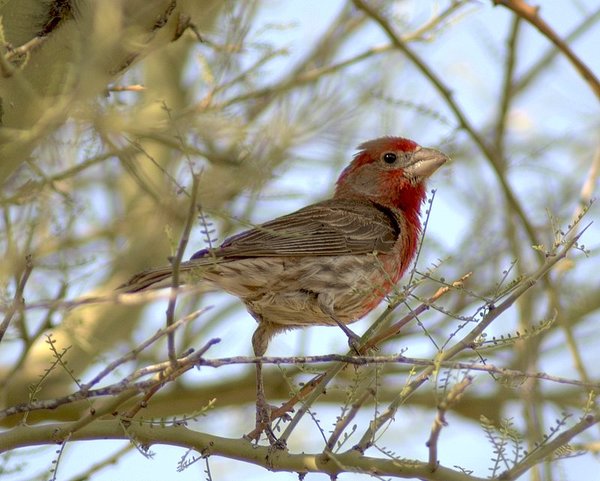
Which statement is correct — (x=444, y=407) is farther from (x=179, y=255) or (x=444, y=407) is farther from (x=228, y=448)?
(x=228, y=448)

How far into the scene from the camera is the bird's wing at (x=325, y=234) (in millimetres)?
5980

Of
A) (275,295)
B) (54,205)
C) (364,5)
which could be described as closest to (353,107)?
(364,5)

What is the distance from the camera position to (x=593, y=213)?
8.20 meters

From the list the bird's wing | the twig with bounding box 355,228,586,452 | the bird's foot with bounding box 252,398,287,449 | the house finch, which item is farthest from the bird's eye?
the twig with bounding box 355,228,586,452

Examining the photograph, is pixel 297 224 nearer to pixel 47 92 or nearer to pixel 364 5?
pixel 364 5

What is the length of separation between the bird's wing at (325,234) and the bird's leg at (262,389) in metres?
0.58

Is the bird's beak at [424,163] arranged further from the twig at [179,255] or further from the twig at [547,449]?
the twig at [179,255]

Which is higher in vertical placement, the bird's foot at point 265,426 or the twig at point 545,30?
the twig at point 545,30

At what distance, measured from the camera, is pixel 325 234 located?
6.57 metres

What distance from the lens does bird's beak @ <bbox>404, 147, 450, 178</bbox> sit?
24.0ft

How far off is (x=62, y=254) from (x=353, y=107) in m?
2.10

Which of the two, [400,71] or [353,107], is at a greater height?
[400,71]

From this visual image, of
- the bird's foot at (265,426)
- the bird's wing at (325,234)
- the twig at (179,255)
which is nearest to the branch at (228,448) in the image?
the bird's foot at (265,426)

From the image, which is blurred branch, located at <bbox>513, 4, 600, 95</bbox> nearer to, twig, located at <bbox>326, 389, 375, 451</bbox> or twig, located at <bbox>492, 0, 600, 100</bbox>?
twig, located at <bbox>492, 0, 600, 100</bbox>
